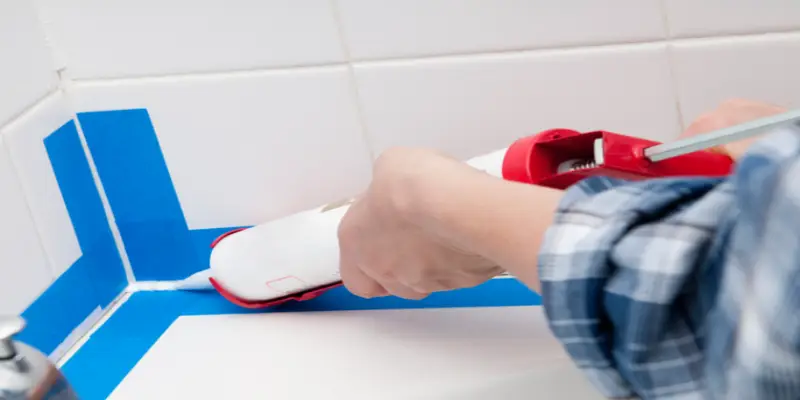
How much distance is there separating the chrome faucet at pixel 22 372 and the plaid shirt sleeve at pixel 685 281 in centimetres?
29

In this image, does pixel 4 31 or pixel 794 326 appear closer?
pixel 794 326

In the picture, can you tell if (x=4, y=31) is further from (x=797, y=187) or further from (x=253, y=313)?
(x=797, y=187)

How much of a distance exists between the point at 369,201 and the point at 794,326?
0.89ft

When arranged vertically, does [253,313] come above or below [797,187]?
below

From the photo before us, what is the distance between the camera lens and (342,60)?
0.65 metres

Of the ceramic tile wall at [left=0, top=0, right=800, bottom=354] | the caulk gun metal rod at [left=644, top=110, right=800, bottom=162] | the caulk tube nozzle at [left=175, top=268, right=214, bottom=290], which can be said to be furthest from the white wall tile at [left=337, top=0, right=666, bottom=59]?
the caulk tube nozzle at [left=175, top=268, right=214, bottom=290]

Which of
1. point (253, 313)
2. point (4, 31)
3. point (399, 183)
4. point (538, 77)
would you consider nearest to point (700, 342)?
point (399, 183)

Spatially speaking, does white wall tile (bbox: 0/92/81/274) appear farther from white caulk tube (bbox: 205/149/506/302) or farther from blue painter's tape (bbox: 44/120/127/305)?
white caulk tube (bbox: 205/149/506/302)

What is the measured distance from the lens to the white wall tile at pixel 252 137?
671mm

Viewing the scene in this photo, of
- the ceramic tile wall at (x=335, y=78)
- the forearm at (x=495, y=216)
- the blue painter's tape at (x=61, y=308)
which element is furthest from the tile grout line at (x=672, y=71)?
the blue painter's tape at (x=61, y=308)

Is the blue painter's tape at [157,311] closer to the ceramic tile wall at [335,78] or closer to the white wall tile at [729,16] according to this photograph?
the ceramic tile wall at [335,78]

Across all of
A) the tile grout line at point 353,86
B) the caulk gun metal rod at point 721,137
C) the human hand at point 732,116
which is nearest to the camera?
the caulk gun metal rod at point 721,137

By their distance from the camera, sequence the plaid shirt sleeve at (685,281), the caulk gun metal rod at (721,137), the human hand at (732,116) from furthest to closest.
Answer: the human hand at (732,116), the caulk gun metal rod at (721,137), the plaid shirt sleeve at (685,281)

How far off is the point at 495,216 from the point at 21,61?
1.52ft
